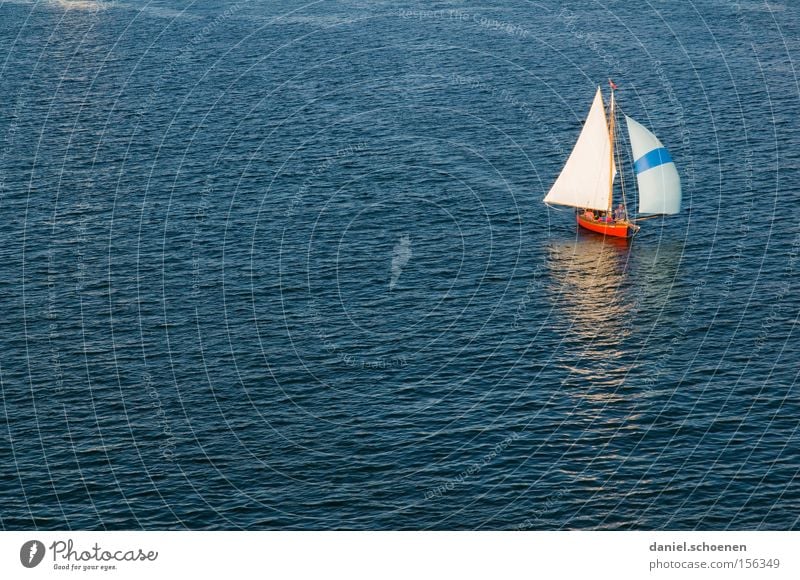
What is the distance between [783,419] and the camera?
18488 cm

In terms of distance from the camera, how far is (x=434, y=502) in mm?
169250

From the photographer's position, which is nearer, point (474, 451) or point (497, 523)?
point (497, 523)

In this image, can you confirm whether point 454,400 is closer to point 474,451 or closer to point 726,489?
point 474,451

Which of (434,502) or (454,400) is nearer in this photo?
(434,502)

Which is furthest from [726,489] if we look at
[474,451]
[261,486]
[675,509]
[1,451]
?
[1,451]

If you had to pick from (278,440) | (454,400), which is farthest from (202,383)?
(454,400)

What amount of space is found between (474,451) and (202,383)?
43173 mm

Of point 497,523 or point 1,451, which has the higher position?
point 1,451
